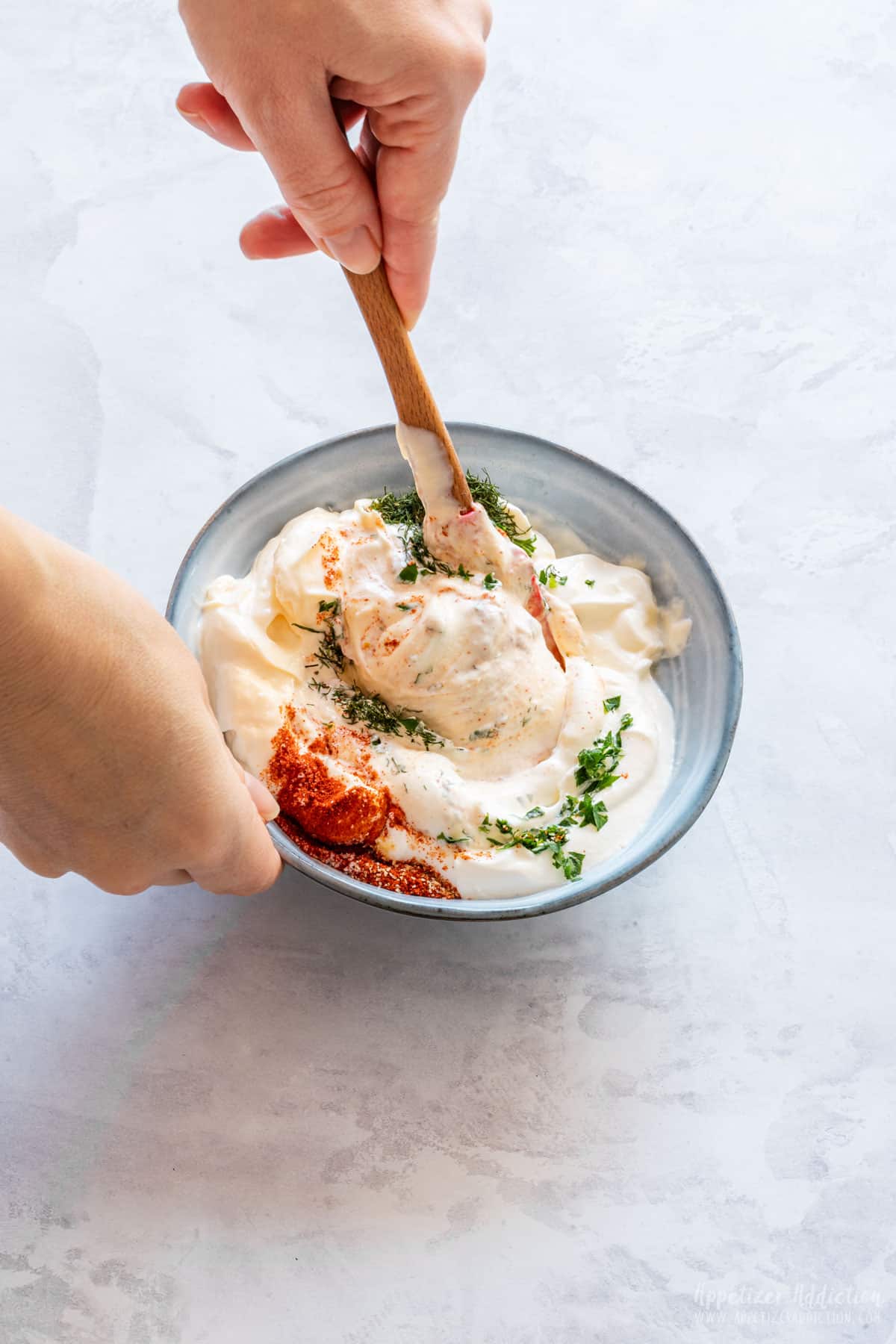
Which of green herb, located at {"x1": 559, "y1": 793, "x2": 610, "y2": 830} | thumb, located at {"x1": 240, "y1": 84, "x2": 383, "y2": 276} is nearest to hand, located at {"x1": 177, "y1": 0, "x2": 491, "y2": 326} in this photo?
thumb, located at {"x1": 240, "y1": 84, "x2": 383, "y2": 276}

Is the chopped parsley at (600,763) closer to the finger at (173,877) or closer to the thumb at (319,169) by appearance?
the finger at (173,877)

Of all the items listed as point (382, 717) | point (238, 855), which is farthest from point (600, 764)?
point (238, 855)

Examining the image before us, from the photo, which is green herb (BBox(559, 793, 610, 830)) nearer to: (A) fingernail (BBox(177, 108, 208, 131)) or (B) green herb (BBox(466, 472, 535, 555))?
(B) green herb (BBox(466, 472, 535, 555))

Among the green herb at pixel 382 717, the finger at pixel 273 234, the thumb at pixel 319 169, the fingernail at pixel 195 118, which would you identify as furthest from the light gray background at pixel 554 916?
the thumb at pixel 319 169

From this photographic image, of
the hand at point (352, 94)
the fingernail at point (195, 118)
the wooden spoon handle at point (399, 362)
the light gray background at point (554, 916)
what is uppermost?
the hand at point (352, 94)

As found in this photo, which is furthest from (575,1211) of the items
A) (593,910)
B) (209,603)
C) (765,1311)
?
(209,603)

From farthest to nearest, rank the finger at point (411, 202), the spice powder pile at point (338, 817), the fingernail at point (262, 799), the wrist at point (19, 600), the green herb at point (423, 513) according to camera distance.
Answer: the green herb at point (423, 513), the spice powder pile at point (338, 817), the fingernail at point (262, 799), the finger at point (411, 202), the wrist at point (19, 600)
